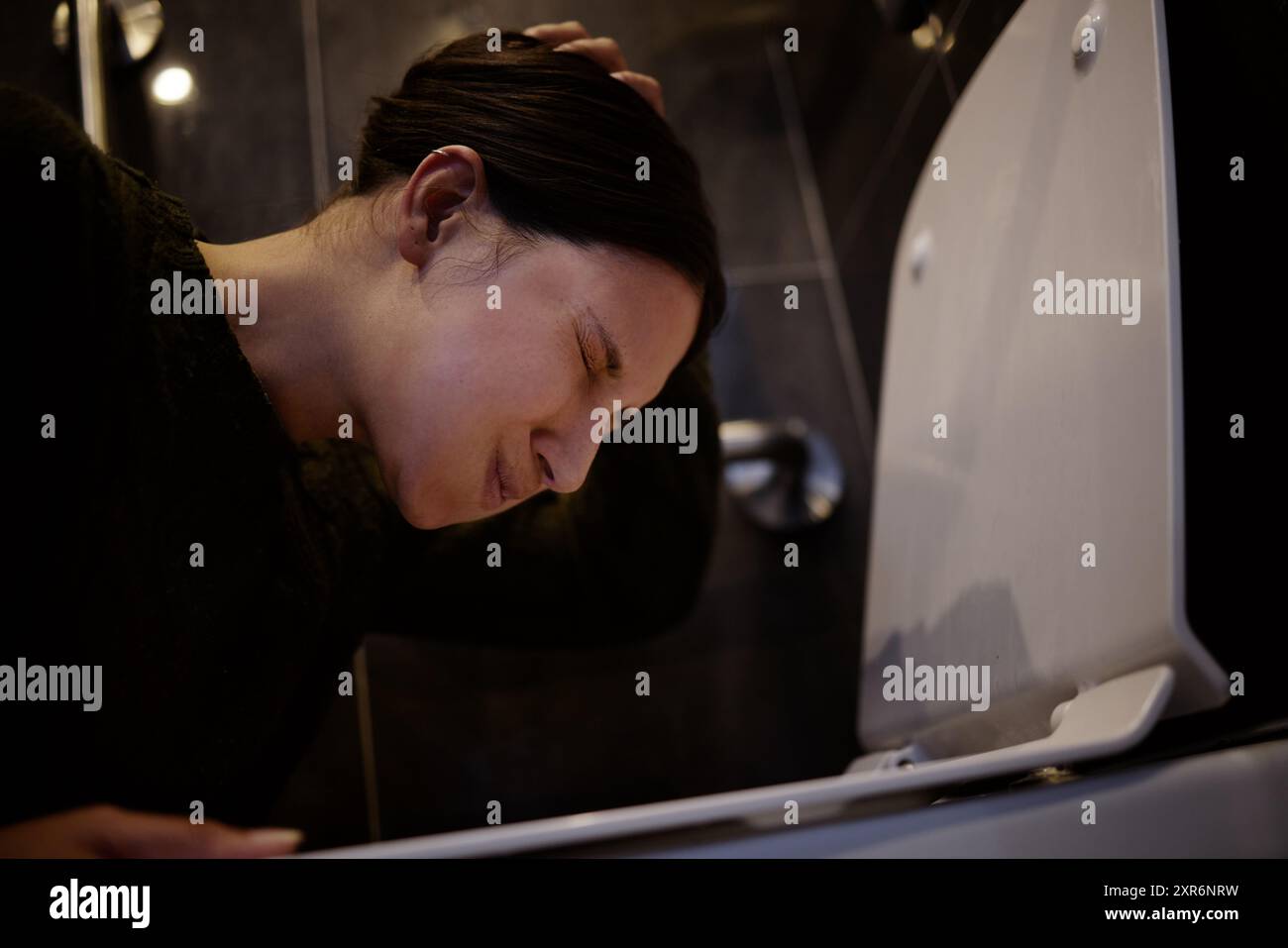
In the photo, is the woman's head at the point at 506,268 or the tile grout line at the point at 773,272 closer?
the woman's head at the point at 506,268

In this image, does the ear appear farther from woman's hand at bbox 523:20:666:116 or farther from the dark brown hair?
woman's hand at bbox 523:20:666:116

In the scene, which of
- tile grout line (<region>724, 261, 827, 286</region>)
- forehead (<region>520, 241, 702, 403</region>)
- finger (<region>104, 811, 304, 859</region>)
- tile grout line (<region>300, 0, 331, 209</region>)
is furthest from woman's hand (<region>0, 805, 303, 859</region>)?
tile grout line (<region>724, 261, 827, 286</region>)

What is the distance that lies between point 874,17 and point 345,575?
0.67 meters

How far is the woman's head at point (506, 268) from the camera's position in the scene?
46 cm

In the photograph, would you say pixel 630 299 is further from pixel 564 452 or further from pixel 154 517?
pixel 154 517

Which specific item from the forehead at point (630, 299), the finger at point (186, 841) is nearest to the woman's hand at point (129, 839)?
the finger at point (186, 841)

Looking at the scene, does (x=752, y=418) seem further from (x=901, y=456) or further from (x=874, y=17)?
(x=874, y=17)

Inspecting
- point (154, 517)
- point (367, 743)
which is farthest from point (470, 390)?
point (367, 743)

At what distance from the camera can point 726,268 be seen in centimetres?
87

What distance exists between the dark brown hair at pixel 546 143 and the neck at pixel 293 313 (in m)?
0.06

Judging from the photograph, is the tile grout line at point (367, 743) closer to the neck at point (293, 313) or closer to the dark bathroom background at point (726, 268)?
the dark bathroom background at point (726, 268)

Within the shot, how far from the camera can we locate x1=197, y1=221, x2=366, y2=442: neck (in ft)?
1.59

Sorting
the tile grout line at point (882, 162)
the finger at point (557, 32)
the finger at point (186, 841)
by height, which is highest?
the tile grout line at point (882, 162)

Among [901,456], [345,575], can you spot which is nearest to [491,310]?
[345,575]
